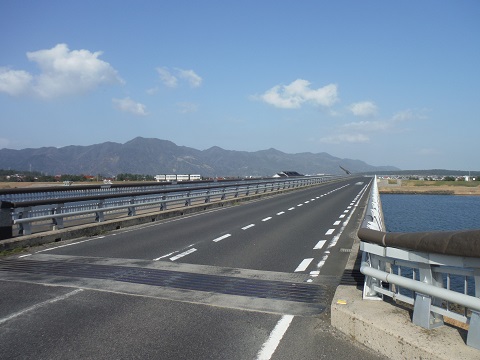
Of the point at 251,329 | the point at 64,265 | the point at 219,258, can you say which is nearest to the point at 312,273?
the point at 219,258

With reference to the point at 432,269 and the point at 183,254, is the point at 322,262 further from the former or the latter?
the point at 432,269

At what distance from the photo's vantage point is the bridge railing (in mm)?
3713

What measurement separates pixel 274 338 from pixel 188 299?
1894 millimetres

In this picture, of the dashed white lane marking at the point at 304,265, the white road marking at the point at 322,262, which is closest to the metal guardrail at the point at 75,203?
the dashed white lane marking at the point at 304,265

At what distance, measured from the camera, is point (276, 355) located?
4.50m

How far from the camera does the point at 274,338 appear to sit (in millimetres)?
4977

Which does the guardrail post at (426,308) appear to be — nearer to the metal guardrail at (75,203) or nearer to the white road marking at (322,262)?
the white road marking at (322,262)

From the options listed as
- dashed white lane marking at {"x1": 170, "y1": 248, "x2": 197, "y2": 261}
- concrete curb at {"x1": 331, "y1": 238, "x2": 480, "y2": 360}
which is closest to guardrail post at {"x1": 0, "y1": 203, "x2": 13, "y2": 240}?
dashed white lane marking at {"x1": 170, "y1": 248, "x2": 197, "y2": 261}

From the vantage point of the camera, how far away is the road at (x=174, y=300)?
15.4 feet

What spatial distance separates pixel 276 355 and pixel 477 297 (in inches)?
74.4

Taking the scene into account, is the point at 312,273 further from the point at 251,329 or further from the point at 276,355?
the point at 276,355

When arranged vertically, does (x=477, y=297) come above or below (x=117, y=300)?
above

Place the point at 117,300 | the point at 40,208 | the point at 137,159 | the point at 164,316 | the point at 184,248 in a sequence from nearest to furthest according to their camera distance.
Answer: the point at 164,316
the point at 117,300
the point at 184,248
the point at 40,208
the point at 137,159

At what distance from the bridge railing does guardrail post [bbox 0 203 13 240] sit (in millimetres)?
8591
